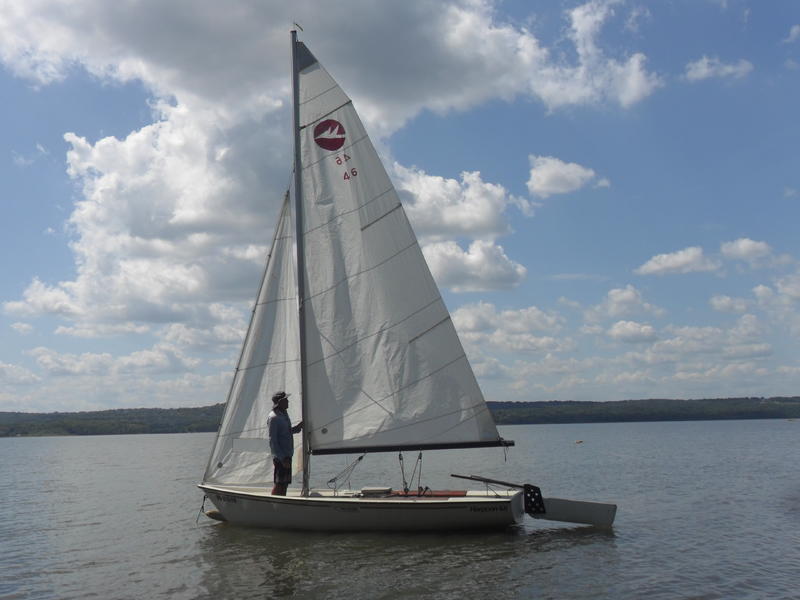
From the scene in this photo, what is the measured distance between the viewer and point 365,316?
1762cm

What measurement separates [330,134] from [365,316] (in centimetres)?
470

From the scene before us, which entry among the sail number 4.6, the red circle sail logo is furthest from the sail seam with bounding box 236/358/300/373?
the red circle sail logo

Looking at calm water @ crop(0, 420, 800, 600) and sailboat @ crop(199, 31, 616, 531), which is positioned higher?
sailboat @ crop(199, 31, 616, 531)

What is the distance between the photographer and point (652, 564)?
16094 mm

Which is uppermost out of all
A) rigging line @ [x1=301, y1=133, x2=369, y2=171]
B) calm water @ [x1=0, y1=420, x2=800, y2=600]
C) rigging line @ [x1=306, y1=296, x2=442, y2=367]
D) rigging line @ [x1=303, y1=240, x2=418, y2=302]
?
rigging line @ [x1=301, y1=133, x2=369, y2=171]

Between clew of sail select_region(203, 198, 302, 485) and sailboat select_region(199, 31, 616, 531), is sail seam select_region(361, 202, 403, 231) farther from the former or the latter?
clew of sail select_region(203, 198, 302, 485)

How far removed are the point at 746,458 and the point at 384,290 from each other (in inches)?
1850

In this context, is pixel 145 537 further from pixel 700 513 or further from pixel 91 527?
pixel 700 513

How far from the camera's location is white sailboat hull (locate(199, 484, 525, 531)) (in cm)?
1656

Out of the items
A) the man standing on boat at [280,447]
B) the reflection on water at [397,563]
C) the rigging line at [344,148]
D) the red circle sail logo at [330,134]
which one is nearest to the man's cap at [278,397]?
the man standing on boat at [280,447]

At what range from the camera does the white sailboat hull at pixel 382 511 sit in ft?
54.3

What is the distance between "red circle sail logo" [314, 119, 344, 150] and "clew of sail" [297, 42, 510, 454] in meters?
0.03

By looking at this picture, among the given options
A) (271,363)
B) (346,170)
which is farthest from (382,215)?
(271,363)

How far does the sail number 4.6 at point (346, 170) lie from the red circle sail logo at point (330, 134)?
0.85 feet
